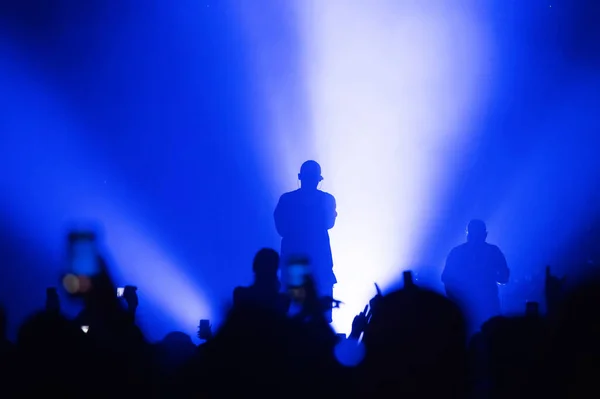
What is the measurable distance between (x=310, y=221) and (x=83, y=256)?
2.76m

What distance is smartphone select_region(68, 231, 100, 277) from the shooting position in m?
4.49

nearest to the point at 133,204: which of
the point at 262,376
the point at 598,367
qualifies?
the point at 262,376

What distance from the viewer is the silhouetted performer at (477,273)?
7.03 meters

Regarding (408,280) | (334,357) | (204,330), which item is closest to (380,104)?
(204,330)

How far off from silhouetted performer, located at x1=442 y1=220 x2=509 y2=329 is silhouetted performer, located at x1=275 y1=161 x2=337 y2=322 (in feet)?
3.96

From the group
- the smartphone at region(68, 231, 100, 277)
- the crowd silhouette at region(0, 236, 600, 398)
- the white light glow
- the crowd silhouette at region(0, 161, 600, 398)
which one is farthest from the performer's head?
the white light glow

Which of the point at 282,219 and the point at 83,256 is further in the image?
the point at 282,219

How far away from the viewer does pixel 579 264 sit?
10.9m

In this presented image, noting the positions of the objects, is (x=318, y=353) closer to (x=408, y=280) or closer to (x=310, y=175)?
(x=408, y=280)

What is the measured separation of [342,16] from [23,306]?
20.8 feet

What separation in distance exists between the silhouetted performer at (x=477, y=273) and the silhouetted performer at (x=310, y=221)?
3.96ft

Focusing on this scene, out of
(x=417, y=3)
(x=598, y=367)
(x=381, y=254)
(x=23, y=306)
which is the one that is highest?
(x=417, y=3)

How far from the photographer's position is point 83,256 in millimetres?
4824

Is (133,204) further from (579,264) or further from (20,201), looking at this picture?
(579,264)
